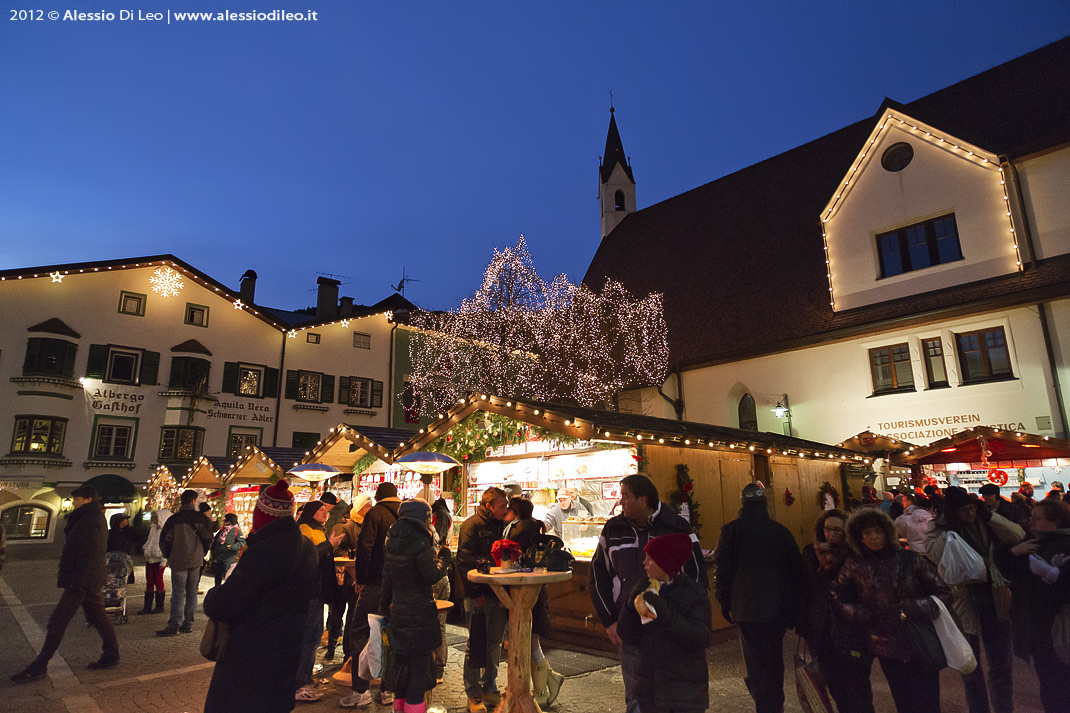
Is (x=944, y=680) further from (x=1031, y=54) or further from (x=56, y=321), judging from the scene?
(x=56, y=321)

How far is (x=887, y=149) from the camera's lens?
18.2 metres

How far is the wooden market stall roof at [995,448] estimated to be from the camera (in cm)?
1223

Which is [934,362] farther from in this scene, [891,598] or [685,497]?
[891,598]

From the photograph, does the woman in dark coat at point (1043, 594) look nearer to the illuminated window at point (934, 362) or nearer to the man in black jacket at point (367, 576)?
the man in black jacket at point (367, 576)

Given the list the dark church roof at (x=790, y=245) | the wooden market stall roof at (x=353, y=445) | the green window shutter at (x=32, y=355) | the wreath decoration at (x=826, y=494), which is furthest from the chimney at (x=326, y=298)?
the wreath decoration at (x=826, y=494)

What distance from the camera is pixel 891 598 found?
3777 millimetres

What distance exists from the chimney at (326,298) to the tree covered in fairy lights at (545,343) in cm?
661

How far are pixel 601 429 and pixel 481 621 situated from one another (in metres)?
3.25

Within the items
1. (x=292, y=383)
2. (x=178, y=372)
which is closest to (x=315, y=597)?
(x=178, y=372)

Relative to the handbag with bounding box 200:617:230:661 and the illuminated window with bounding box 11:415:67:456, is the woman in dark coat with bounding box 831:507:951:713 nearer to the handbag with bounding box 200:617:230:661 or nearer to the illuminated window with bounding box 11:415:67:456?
the handbag with bounding box 200:617:230:661

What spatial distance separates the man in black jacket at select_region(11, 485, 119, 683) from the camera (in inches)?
248

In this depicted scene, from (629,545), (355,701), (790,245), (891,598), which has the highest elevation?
(790,245)

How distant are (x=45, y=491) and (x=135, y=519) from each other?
3227 millimetres

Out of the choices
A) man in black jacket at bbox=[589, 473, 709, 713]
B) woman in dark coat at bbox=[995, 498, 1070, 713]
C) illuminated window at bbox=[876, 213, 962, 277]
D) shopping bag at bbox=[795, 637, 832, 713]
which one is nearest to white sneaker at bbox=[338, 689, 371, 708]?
man in black jacket at bbox=[589, 473, 709, 713]
